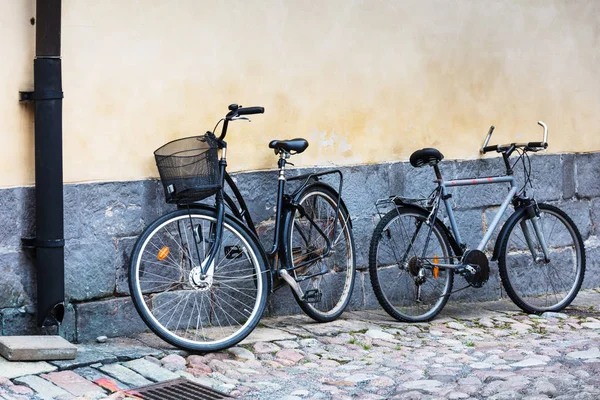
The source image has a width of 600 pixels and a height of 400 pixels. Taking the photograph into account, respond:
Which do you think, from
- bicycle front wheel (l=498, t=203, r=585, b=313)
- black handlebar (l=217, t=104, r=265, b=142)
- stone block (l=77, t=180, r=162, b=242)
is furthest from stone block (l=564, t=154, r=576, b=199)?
stone block (l=77, t=180, r=162, b=242)

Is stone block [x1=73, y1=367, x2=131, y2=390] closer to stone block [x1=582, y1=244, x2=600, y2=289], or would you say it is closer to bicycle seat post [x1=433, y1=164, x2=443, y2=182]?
bicycle seat post [x1=433, y1=164, x2=443, y2=182]

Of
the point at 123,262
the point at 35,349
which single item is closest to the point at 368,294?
the point at 123,262

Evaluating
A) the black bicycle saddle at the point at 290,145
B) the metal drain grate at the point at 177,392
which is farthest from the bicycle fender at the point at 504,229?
the metal drain grate at the point at 177,392

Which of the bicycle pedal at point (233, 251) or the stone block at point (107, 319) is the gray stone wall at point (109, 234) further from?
the bicycle pedal at point (233, 251)

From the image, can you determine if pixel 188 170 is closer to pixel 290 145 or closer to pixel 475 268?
pixel 290 145

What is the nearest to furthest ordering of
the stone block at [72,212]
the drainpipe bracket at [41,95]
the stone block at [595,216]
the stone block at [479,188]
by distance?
the drainpipe bracket at [41,95], the stone block at [72,212], the stone block at [479,188], the stone block at [595,216]

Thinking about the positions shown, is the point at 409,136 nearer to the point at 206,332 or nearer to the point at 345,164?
the point at 345,164

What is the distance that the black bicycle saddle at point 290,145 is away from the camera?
6.08m

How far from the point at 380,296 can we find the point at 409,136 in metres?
1.34

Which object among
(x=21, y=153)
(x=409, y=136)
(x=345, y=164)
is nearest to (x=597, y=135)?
(x=409, y=136)

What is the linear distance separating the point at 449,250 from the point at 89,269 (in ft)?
8.59

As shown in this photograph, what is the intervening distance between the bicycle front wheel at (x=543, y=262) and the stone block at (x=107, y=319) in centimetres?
277

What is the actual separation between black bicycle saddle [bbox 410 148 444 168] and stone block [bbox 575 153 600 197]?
75.6 inches

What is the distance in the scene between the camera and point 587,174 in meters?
8.13
